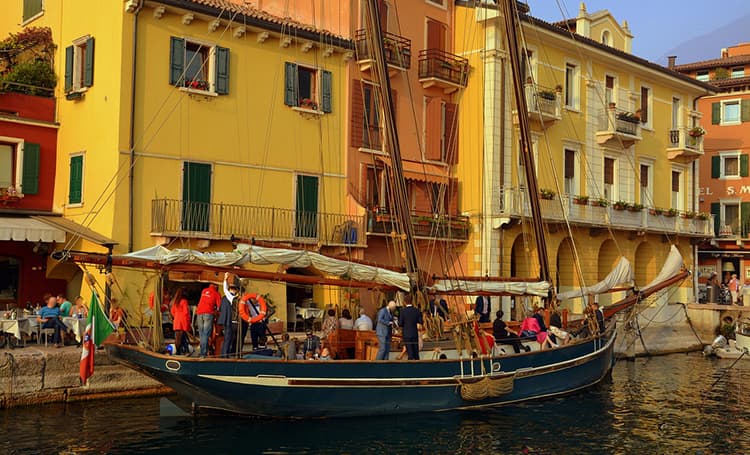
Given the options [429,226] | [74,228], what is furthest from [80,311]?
[429,226]

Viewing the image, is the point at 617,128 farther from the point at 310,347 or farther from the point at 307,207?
the point at 310,347

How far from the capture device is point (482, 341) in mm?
19422

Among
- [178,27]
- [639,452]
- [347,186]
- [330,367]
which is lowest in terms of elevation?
[639,452]

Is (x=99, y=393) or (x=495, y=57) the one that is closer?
(x=99, y=393)

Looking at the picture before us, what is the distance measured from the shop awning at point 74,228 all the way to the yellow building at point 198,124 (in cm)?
30

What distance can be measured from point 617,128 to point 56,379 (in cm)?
2537

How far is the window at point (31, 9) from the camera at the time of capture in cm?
2788

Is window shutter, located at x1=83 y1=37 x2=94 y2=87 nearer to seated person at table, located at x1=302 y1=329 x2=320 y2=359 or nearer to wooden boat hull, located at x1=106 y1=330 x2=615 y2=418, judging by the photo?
wooden boat hull, located at x1=106 y1=330 x2=615 y2=418

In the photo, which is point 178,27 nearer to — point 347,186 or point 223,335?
point 347,186

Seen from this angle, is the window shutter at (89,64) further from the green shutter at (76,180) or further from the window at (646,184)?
the window at (646,184)

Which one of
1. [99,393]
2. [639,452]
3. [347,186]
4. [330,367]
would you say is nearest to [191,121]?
[347,186]

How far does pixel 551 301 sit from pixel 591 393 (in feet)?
8.65

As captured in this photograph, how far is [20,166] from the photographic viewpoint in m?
24.5

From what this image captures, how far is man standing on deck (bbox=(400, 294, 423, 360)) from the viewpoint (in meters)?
18.2
